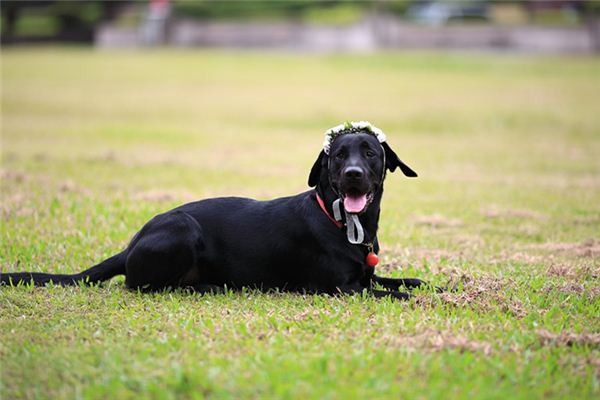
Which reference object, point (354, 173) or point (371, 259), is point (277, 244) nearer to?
point (371, 259)

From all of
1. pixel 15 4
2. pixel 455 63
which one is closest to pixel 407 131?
pixel 455 63

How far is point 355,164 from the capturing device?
211 inches

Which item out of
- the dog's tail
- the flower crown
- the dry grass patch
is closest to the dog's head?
→ the flower crown

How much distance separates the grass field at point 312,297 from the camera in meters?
4.11

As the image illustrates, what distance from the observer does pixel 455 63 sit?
3438 centimetres

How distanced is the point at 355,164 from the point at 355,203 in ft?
0.92

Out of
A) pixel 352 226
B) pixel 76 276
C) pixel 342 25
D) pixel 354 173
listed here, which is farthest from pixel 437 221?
pixel 342 25

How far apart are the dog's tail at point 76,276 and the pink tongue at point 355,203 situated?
1.81 m

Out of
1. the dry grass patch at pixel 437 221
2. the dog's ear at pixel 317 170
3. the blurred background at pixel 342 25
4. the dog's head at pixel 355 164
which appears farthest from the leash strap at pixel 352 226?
the blurred background at pixel 342 25

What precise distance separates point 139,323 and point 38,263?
7.37 ft

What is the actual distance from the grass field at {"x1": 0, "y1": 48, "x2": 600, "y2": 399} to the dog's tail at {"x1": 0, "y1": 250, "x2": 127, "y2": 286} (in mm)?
124

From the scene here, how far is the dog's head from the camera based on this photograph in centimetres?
536

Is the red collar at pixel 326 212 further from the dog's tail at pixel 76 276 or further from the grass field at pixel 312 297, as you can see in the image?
the dog's tail at pixel 76 276

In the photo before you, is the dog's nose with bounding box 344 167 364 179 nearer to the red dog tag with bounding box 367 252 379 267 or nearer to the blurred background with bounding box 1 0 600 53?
the red dog tag with bounding box 367 252 379 267
